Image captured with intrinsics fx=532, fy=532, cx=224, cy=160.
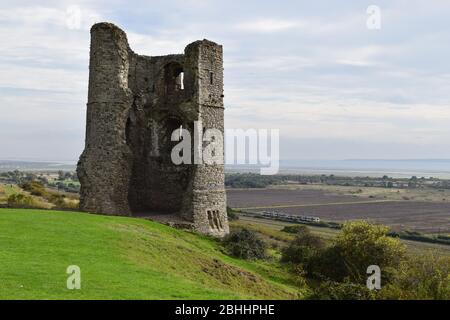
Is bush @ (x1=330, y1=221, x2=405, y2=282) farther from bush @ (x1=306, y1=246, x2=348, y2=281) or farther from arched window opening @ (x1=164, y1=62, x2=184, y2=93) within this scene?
arched window opening @ (x1=164, y1=62, x2=184, y2=93)

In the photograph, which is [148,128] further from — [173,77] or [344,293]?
[344,293]

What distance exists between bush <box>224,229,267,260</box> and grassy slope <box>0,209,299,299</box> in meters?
0.87

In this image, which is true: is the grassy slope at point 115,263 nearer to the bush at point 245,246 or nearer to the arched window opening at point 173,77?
the bush at point 245,246

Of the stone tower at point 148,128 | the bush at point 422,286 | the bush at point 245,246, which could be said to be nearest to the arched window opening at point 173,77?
the stone tower at point 148,128

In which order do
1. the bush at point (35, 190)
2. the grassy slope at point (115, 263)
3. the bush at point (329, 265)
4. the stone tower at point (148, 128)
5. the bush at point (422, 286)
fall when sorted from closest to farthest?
the grassy slope at point (115, 263)
the bush at point (422, 286)
the bush at point (329, 265)
the stone tower at point (148, 128)
the bush at point (35, 190)

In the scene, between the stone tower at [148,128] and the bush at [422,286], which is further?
the stone tower at [148,128]

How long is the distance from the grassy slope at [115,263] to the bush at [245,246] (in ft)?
2.85

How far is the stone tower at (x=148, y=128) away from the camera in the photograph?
29.6m

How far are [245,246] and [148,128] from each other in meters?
10.4

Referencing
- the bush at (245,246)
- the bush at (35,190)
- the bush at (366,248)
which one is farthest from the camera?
the bush at (35,190)

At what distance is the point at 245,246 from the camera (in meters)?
28.0

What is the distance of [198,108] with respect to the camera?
1204 inches

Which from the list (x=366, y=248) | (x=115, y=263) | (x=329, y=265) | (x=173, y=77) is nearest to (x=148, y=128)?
(x=173, y=77)
